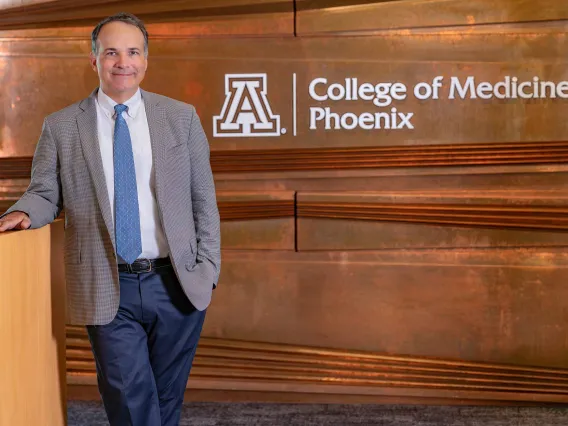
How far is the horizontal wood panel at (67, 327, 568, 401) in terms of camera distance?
13.1 ft

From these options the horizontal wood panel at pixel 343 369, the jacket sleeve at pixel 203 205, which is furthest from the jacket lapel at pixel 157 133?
the horizontal wood panel at pixel 343 369

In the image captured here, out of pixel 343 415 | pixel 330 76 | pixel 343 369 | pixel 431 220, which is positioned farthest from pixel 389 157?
pixel 343 415

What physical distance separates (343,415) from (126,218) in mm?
1872

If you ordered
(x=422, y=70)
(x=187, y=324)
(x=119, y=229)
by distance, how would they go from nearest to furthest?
(x=119, y=229)
(x=187, y=324)
(x=422, y=70)

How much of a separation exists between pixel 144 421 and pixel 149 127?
0.91 metres

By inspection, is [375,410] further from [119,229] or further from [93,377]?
[119,229]

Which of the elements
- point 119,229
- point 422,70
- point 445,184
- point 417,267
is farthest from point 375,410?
point 119,229

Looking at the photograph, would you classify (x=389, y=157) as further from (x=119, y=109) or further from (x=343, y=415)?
(x=119, y=109)

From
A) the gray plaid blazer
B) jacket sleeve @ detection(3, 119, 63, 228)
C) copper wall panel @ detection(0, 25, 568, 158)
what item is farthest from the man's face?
copper wall panel @ detection(0, 25, 568, 158)

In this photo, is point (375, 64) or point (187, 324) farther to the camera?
point (375, 64)

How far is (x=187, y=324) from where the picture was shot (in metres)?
2.63

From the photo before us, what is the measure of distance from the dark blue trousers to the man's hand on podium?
342 millimetres

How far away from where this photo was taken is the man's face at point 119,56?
2512 mm

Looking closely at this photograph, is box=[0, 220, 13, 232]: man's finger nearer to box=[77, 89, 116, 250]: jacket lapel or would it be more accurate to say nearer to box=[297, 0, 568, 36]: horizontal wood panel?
box=[77, 89, 116, 250]: jacket lapel
